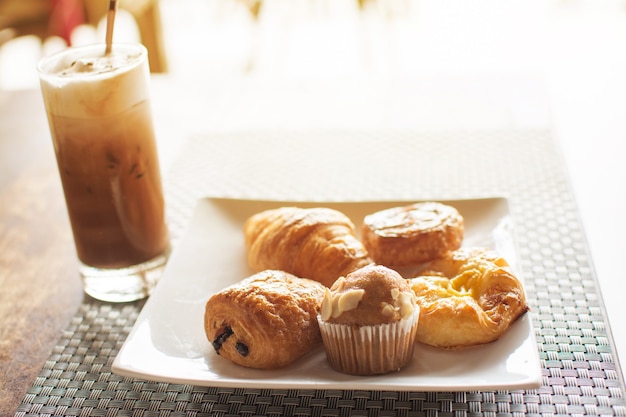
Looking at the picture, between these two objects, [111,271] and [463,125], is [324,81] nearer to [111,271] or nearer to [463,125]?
[463,125]

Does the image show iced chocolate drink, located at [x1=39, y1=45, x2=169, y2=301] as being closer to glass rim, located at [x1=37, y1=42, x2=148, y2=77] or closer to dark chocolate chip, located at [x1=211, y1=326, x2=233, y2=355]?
glass rim, located at [x1=37, y1=42, x2=148, y2=77]

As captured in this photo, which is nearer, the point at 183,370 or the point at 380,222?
the point at 183,370

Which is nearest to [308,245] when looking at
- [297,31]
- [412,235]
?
[412,235]

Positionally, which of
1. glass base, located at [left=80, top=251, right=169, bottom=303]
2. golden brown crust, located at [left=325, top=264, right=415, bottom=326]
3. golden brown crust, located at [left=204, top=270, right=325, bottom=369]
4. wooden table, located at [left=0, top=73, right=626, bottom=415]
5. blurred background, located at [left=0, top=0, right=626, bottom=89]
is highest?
golden brown crust, located at [left=325, top=264, right=415, bottom=326]

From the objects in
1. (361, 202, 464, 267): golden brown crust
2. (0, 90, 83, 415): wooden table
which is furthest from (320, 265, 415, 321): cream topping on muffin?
(0, 90, 83, 415): wooden table

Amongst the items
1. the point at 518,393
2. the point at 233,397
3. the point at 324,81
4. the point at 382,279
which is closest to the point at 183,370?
the point at 233,397

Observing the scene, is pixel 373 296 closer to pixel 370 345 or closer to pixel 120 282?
pixel 370 345
